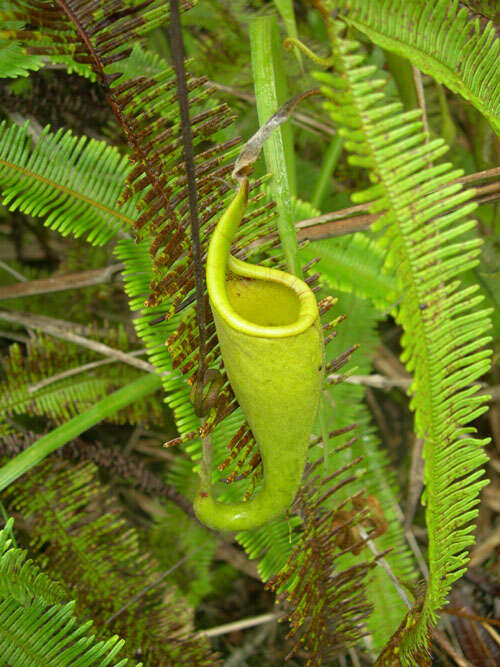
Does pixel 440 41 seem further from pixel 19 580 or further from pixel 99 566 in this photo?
pixel 99 566

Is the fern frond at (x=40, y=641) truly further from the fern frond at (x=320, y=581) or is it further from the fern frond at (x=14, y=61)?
the fern frond at (x=14, y=61)

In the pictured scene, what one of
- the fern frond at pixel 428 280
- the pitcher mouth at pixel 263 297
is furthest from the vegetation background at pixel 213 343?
the pitcher mouth at pixel 263 297

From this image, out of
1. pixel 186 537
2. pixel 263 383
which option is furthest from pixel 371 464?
pixel 263 383

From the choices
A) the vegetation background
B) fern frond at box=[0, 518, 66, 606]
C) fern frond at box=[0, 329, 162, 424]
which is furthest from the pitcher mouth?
fern frond at box=[0, 329, 162, 424]

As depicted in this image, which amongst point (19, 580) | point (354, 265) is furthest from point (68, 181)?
point (19, 580)

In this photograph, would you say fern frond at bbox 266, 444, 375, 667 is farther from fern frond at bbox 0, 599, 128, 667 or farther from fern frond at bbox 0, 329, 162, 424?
fern frond at bbox 0, 329, 162, 424

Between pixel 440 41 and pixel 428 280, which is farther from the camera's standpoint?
pixel 440 41
